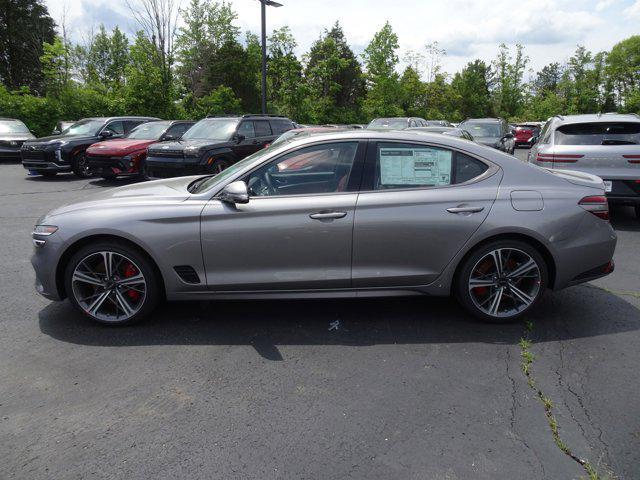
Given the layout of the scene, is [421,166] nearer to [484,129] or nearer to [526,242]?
[526,242]

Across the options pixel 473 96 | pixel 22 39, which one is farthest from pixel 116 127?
pixel 473 96

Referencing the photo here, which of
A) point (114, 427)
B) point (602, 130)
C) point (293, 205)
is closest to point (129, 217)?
point (293, 205)

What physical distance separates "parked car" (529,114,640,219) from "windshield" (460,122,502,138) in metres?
8.17

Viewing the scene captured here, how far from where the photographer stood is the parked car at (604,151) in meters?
7.64

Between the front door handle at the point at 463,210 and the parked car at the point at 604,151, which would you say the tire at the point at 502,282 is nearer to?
the front door handle at the point at 463,210

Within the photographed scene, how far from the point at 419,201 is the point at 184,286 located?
200 centimetres

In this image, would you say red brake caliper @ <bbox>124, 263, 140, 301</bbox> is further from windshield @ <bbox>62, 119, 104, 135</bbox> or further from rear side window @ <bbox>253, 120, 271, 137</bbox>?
windshield @ <bbox>62, 119, 104, 135</bbox>

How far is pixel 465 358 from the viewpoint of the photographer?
12.3 ft

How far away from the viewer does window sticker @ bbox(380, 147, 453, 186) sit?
13.9ft

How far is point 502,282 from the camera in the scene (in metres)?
4.27

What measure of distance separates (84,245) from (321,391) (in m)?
2.31

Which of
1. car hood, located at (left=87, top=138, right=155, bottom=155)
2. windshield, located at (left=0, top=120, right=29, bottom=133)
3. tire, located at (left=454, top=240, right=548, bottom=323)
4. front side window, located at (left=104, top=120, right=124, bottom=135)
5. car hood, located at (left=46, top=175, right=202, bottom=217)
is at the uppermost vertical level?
windshield, located at (left=0, top=120, right=29, bottom=133)

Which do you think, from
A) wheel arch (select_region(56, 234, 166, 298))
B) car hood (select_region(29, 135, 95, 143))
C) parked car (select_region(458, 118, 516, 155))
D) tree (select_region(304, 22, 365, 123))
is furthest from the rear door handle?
tree (select_region(304, 22, 365, 123))

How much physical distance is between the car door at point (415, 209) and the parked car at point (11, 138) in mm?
18886
